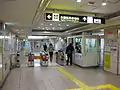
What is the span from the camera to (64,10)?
4.99 metres

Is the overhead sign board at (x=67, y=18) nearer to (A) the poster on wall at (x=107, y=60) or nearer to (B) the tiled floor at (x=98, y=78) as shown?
(B) the tiled floor at (x=98, y=78)

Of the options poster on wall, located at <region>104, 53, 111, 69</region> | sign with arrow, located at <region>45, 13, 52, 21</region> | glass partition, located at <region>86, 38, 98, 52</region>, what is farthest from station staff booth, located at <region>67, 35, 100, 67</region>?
sign with arrow, located at <region>45, 13, 52, 21</region>

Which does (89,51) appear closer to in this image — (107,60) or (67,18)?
(107,60)

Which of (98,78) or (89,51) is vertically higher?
(89,51)

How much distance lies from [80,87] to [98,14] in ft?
10.3

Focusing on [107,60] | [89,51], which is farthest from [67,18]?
[89,51]

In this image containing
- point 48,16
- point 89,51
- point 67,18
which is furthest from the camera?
point 89,51

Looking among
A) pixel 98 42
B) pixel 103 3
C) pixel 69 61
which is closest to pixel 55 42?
pixel 69 61

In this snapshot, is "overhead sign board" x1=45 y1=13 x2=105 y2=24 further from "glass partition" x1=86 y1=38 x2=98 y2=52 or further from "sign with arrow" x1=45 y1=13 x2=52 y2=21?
"glass partition" x1=86 y1=38 x2=98 y2=52

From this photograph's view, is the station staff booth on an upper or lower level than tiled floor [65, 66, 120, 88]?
upper

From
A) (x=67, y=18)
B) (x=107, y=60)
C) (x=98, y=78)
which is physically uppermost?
(x=67, y=18)

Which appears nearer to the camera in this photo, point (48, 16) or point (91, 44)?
point (48, 16)

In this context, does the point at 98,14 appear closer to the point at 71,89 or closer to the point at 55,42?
the point at 71,89

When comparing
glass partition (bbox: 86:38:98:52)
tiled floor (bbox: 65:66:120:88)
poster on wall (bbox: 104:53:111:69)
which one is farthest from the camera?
glass partition (bbox: 86:38:98:52)
